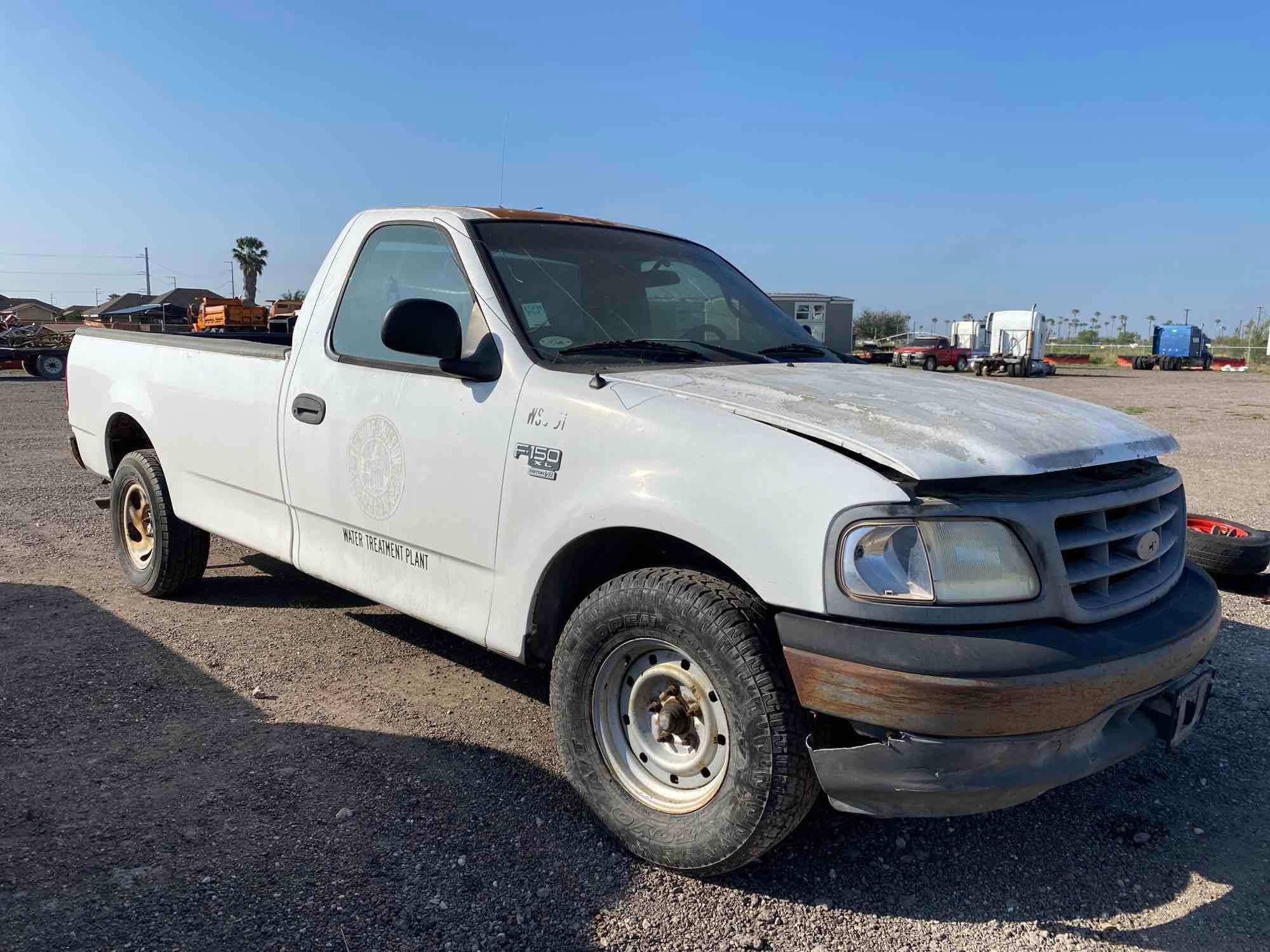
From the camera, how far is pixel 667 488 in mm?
2623

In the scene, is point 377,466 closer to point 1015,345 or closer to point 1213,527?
point 1213,527

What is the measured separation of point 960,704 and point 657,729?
0.93m

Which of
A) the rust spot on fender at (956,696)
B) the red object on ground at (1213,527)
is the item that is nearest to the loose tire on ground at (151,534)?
the rust spot on fender at (956,696)

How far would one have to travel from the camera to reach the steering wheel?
373 cm

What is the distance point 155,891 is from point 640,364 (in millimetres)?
2152

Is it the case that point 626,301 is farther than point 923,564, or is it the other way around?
point 626,301

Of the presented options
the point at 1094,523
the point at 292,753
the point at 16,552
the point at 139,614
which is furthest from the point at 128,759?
the point at 16,552

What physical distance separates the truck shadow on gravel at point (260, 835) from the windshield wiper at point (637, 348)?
4.96ft

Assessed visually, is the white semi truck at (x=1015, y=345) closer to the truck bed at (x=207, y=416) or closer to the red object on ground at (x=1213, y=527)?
the red object on ground at (x=1213, y=527)

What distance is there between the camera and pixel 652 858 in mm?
2740

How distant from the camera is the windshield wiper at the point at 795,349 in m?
3.85

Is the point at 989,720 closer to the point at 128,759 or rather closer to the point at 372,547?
the point at 372,547

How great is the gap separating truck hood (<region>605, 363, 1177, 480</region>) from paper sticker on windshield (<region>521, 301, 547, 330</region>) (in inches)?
17.0

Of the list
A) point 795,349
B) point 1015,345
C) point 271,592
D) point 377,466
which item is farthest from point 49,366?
point 1015,345
